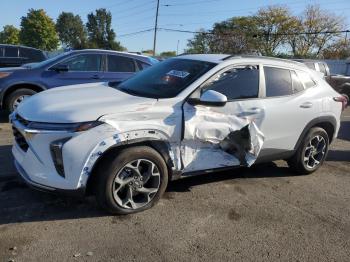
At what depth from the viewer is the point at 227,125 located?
486cm

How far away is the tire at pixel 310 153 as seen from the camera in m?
5.93

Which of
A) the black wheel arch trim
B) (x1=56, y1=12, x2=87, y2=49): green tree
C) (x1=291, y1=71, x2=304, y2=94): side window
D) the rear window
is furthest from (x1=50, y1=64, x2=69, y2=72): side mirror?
(x1=56, y1=12, x2=87, y2=49): green tree

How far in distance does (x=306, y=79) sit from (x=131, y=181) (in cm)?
305

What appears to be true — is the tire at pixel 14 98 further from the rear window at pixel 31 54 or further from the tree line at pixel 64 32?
the tree line at pixel 64 32

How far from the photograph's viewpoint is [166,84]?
16.3 feet

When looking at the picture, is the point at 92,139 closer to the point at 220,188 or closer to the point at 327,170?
the point at 220,188

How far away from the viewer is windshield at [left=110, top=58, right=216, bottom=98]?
188 inches

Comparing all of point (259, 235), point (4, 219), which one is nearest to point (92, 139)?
point (4, 219)

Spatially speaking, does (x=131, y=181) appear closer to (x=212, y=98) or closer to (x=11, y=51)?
(x=212, y=98)

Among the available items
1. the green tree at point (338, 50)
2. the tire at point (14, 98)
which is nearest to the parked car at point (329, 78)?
the tire at point (14, 98)

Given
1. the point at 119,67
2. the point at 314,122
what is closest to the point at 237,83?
the point at 314,122

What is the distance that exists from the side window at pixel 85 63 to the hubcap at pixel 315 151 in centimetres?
508

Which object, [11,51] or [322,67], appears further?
[322,67]

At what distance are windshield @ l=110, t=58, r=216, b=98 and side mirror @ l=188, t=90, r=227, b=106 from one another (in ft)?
0.76
